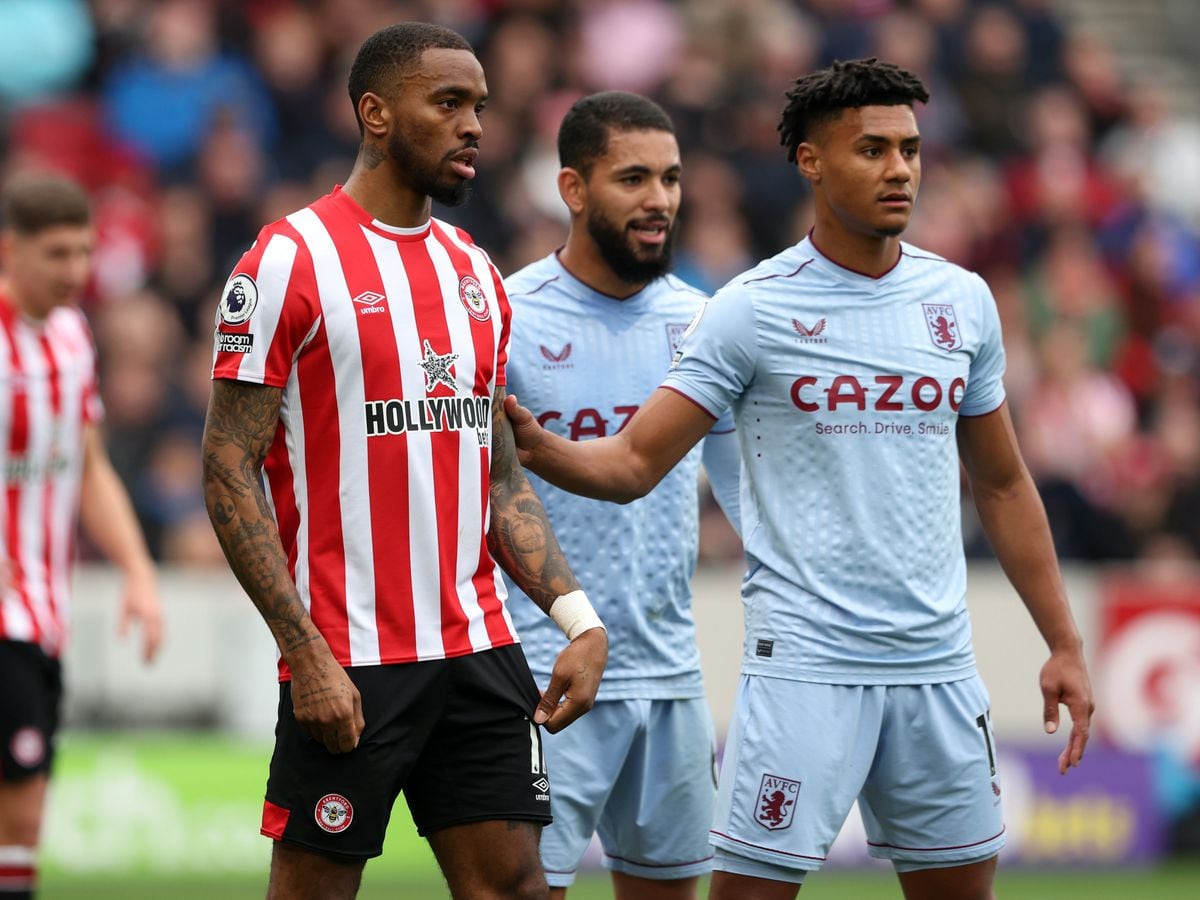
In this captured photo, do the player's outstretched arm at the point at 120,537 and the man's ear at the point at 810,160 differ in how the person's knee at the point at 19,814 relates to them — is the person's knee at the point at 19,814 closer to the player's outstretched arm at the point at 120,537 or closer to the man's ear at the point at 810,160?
the player's outstretched arm at the point at 120,537

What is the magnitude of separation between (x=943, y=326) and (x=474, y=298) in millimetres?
1313

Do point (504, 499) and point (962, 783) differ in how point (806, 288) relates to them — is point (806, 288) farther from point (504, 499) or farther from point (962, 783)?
point (962, 783)

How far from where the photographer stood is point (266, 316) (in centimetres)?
454

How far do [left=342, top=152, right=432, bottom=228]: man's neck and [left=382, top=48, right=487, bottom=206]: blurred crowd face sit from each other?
7cm

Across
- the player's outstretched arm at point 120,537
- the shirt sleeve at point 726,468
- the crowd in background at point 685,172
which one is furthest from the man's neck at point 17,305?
the crowd in background at point 685,172

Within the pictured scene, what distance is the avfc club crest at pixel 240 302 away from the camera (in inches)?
179

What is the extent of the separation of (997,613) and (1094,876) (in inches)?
59.1

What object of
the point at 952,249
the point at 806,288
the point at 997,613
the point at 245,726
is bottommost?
the point at 245,726

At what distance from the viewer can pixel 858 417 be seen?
529 cm

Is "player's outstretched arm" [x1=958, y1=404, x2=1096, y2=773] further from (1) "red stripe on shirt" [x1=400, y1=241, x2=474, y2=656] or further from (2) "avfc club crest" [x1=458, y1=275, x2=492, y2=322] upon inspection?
(1) "red stripe on shirt" [x1=400, y1=241, x2=474, y2=656]

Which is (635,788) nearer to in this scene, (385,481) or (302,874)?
(302,874)

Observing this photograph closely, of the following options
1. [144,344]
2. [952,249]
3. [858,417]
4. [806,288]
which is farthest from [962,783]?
[952,249]

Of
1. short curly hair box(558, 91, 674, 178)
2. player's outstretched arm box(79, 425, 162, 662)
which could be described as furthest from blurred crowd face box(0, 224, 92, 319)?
short curly hair box(558, 91, 674, 178)

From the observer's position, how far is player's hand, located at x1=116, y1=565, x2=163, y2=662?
7148 mm
